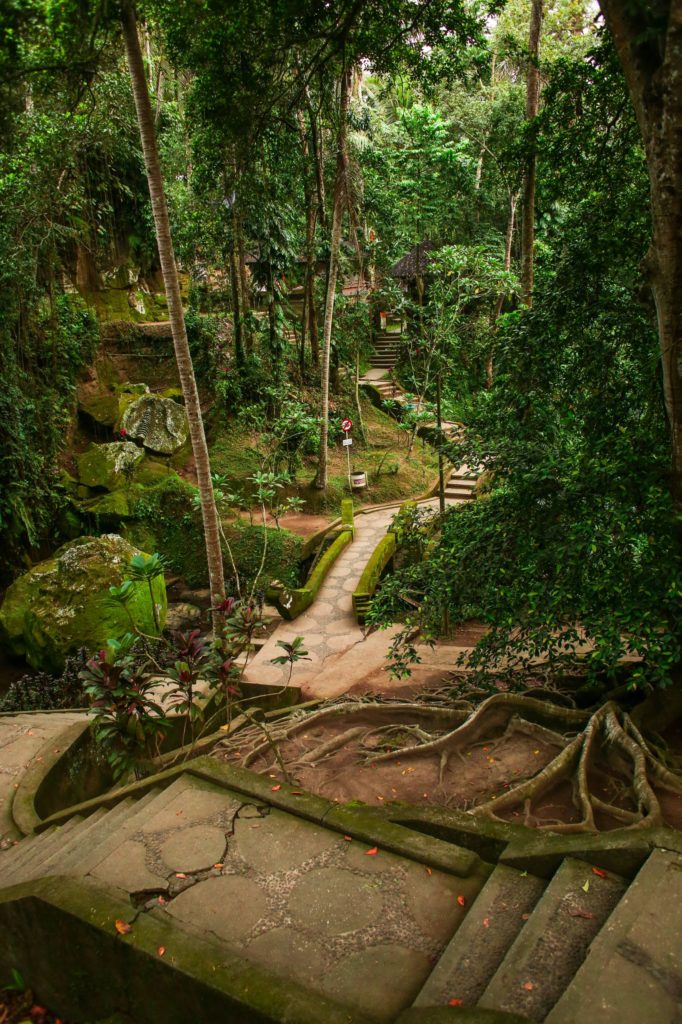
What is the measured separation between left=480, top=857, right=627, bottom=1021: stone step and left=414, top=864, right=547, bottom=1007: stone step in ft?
0.35

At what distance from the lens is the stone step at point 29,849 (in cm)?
487

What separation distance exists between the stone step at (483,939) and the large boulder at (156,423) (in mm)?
14132

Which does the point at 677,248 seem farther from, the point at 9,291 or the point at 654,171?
the point at 9,291

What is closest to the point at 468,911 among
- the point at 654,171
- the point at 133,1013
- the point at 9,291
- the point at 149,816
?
the point at 133,1013

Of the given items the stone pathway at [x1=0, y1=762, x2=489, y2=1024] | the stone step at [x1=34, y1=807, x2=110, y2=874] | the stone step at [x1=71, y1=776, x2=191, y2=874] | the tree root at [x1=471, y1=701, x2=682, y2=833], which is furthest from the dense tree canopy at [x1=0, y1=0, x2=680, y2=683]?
the stone step at [x1=34, y1=807, x2=110, y2=874]

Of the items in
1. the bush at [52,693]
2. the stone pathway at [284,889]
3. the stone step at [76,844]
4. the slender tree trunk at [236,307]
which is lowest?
the bush at [52,693]

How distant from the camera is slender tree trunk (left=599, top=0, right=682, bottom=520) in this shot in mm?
4074

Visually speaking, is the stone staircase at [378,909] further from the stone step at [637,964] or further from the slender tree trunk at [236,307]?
the slender tree trunk at [236,307]

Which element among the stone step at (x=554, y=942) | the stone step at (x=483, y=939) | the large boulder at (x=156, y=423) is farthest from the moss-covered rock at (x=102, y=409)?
the stone step at (x=554, y=942)

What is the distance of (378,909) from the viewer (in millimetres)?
3434

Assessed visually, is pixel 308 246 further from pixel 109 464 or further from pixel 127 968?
pixel 127 968

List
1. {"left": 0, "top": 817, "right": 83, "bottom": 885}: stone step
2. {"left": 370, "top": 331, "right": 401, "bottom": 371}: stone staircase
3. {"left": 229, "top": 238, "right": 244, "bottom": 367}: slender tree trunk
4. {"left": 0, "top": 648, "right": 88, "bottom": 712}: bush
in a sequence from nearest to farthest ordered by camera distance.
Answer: {"left": 0, "top": 817, "right": 83, "bottom": 885}: stone step → {"left": 0, "top": 648, "right": 88, "bottom": 712}: bush → {"left": 229, "top": 238, "right": 244, "bottom": 367}: slender tree trunk → {"left": 370, "top": 331, "right": 401, "bottom": 371}: stone staircase

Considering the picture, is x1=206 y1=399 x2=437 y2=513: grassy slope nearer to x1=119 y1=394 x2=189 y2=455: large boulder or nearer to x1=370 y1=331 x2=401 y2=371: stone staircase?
x1=119 y1=394 x2=189 y2=455: large boulder

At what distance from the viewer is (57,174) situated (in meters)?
11.8
